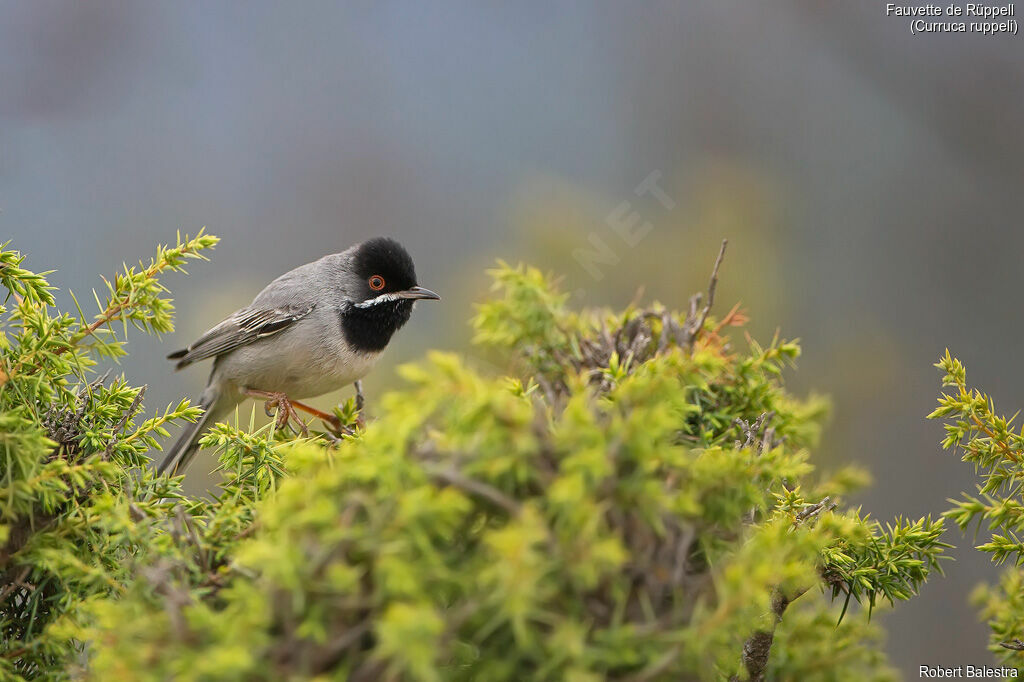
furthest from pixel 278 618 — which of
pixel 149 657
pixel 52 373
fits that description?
pixel 52 373

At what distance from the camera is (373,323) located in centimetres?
315

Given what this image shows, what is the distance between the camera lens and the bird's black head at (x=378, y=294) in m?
Answer: 3.12

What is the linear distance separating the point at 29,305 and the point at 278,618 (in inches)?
36.9

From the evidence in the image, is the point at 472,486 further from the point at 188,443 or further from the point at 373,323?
the point at 373,323

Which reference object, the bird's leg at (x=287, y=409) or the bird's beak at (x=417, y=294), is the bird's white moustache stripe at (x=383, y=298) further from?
the bird's leg at (x=287, y=409)

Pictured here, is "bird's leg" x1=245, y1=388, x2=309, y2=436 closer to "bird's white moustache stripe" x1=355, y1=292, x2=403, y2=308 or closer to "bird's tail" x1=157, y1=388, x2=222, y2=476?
"bird's tail" x1=157, y1=388, x2=222, y2=476

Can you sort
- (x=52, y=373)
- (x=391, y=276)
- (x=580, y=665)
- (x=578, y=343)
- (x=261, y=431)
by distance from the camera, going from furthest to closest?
(x=391, y=276), (x=578, y=343), (x=261, y=431), (x=52, y=373), (x=580, y=665)

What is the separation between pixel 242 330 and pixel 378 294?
0.52 metres

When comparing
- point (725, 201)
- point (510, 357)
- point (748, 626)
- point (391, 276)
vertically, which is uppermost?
point (725, 201)

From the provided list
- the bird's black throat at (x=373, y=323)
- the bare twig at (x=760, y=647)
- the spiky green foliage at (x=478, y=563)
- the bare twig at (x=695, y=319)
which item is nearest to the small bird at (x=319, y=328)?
the bird's black throat at (x=373, y=323)

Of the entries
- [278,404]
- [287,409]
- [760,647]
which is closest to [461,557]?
[760,647]

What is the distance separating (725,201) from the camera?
467 centimetres

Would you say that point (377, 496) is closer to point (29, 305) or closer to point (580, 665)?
point (580, 665)

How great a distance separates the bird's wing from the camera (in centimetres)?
317
